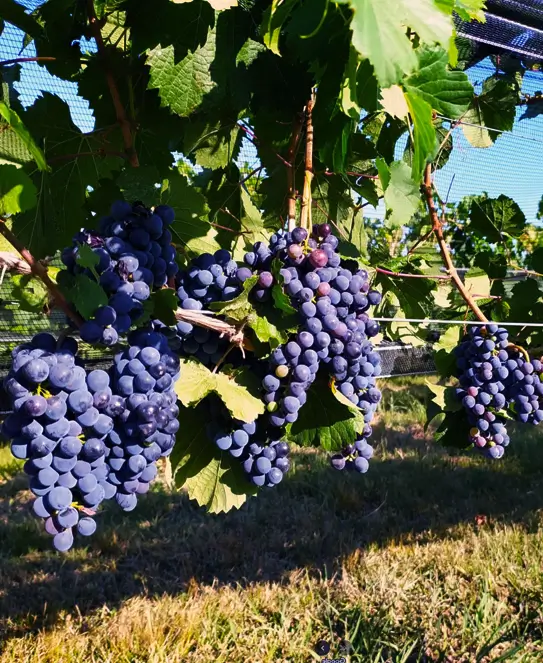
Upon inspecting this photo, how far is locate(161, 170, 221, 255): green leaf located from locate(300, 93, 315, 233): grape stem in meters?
0.19

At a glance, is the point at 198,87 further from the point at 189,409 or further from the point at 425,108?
the point at 189,409

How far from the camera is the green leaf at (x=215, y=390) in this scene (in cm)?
97

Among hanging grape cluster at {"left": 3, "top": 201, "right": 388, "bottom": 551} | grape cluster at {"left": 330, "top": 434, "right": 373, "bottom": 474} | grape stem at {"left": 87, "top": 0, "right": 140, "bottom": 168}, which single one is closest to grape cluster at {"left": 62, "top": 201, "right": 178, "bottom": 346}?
hanging grape cluster at {"left": 3, "top": 201, "right": 388, "bottom": 551}

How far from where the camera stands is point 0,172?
2.56ft

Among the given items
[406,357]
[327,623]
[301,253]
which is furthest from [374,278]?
[327,623]

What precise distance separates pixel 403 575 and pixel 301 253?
288 centimetres

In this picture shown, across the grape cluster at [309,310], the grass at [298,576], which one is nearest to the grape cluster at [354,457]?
the grape cluster at [309,310]

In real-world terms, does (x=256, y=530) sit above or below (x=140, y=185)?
below

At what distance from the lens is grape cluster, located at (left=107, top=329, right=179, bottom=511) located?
83cm

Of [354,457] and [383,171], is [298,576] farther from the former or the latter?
[383,171]

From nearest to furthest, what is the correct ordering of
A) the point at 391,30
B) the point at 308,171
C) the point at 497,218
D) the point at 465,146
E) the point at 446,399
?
1. the point at 391,30
2. the point at 308,171
3. the point at 446,399
4. the point at 497,218
5. the point at 465,146

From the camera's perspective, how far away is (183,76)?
3.76 feet

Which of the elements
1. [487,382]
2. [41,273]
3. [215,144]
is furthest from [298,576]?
[41,273]

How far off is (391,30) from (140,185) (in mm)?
458
